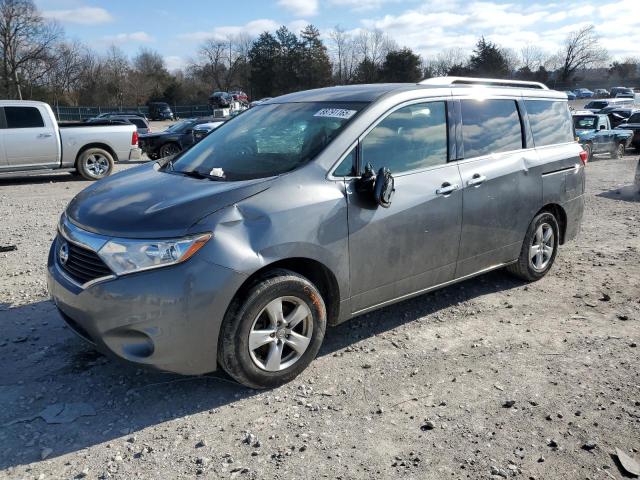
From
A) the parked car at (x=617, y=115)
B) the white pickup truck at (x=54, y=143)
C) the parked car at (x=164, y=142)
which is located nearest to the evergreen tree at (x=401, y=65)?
the parked car at (x=617, y=115)

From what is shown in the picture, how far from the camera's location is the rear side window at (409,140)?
149 inches

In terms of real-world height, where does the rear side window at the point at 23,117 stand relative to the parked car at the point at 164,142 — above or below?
above

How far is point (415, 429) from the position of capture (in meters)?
3.05

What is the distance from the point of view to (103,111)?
186ft

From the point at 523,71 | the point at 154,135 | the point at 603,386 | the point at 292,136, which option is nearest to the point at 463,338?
the point at 603,386

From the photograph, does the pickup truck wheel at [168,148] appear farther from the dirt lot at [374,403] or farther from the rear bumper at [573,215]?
the rear bumper at [573,215]

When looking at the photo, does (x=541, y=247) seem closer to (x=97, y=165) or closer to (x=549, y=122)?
(x=549, y=122)

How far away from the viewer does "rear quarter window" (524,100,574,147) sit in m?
5.16

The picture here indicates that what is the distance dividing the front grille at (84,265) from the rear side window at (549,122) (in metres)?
4.08

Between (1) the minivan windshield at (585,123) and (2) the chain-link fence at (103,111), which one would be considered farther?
(2) the chain-link fence at (103,111)

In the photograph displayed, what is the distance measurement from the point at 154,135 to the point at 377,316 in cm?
1555

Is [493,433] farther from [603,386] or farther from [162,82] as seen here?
[162,82]

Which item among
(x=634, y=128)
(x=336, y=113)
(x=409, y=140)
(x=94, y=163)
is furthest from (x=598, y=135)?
(x=336, y=113)

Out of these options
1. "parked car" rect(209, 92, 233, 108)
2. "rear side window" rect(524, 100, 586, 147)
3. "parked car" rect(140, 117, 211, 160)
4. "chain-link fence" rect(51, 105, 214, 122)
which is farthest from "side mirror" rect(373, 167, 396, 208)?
"parked car" rect(209, 92, 233, 108)
